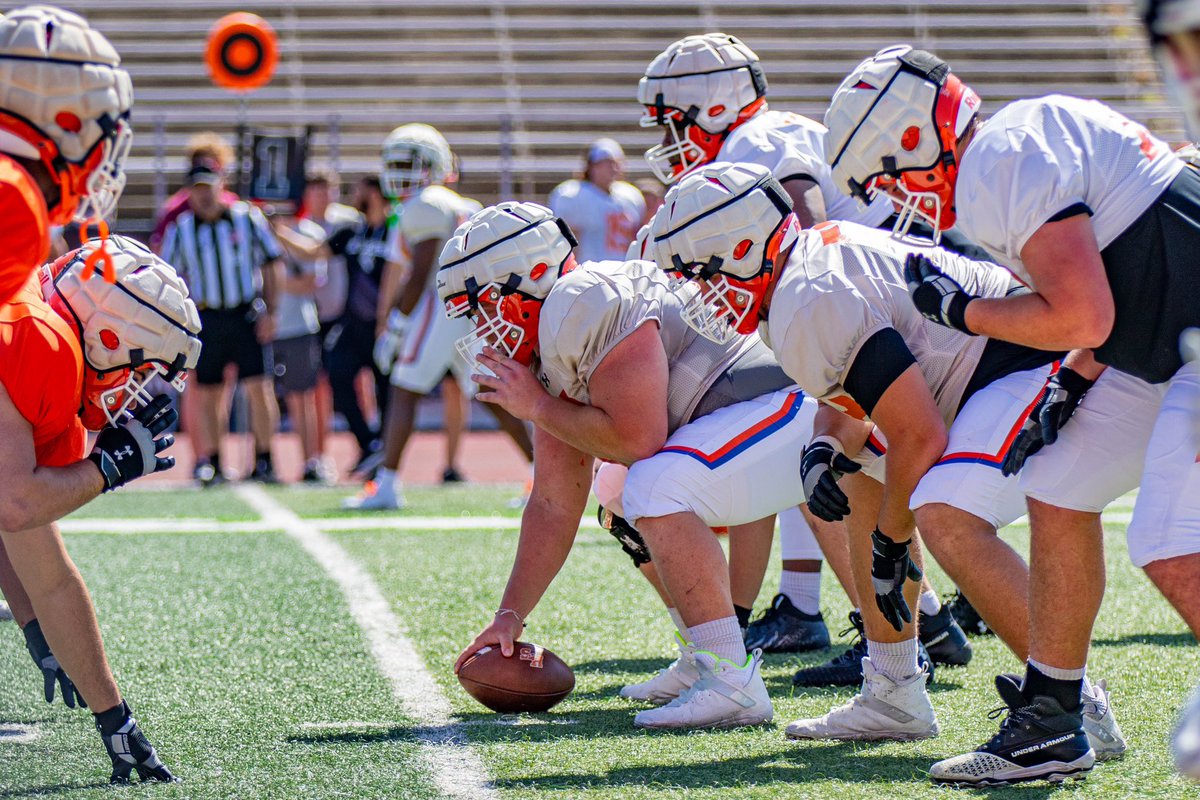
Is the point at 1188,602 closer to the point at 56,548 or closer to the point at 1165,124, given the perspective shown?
the point at 56,548

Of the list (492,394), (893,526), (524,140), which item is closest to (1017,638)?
(893,526)

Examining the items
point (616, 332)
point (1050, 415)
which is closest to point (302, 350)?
point (616, 332)

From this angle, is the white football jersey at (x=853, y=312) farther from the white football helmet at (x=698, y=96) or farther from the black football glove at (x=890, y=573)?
the white football helmet at (x=698, y=96)

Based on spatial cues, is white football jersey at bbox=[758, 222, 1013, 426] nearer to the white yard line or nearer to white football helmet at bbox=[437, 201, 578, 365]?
white football helmet at bbox=[437, 201, 578, 365]

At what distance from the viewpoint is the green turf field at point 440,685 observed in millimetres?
3129

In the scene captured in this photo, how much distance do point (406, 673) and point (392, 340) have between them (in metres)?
4.82

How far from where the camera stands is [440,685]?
411cm

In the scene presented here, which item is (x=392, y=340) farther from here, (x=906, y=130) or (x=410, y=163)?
(x=906, y=130)

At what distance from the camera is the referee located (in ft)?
30.5

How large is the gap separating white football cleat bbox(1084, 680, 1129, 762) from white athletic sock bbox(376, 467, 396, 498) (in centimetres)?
530

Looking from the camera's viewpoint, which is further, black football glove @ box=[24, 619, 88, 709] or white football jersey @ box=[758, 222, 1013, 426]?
black football glove @ box=[24, 619, 88, 709]

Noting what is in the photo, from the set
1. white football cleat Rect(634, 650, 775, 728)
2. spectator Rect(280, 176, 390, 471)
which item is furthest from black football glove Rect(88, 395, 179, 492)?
spectator Rect(280, 176, 390, 471)

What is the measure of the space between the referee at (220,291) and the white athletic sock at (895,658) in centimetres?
652

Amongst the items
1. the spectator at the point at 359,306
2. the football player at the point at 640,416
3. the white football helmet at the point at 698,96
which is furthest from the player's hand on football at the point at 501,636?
the spectator at the point at 359,306
